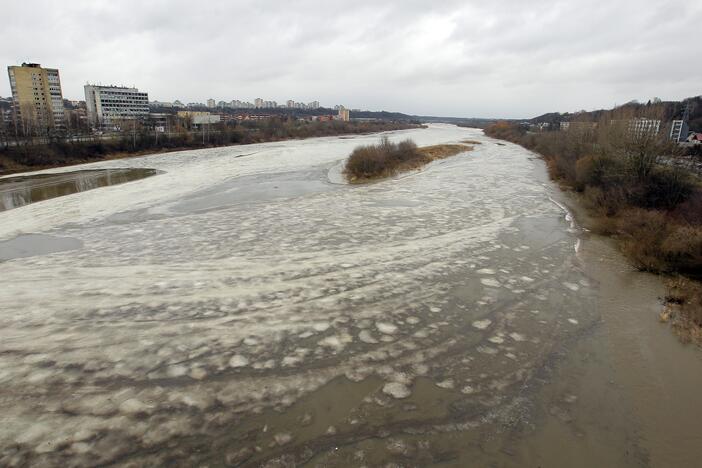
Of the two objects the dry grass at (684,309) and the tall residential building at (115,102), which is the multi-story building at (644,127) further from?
the tall residential building at (115,102)

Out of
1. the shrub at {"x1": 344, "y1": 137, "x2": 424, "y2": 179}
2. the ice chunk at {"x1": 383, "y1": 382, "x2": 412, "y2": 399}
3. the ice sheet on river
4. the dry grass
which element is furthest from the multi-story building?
the ice chunk at {"x1": 383, "y1": 382, "x2": 412, "y2": 399}

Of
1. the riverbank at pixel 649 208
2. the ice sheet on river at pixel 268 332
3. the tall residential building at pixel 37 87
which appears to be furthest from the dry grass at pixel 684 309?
the tall residential building at pixel 37 87

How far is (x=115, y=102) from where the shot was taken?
3733 inches

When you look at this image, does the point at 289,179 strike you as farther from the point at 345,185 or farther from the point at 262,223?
the point at 262,223

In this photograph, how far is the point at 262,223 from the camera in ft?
41.4

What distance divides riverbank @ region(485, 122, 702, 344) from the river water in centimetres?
51

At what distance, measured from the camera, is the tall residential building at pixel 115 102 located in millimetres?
92062

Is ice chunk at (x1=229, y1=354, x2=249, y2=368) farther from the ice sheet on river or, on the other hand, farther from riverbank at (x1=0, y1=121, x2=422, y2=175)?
riverbank at (x1=0, y1=121, x2=422, y2=175)

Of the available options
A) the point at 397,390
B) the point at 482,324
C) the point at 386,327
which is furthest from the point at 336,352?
the point at 482,324

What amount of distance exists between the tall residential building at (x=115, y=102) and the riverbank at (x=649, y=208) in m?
93.4

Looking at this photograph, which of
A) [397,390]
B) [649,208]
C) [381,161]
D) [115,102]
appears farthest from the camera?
[115,102]

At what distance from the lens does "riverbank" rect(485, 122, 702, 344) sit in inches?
319

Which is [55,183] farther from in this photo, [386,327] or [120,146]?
[386,327]

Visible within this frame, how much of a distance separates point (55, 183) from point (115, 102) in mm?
84700
